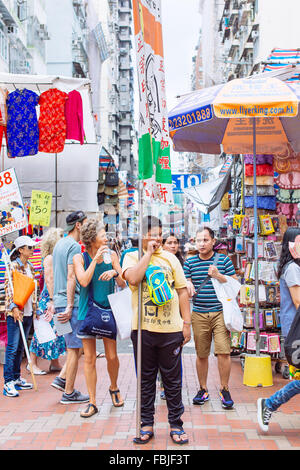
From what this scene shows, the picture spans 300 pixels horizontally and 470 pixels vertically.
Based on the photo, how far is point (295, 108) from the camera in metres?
5.75

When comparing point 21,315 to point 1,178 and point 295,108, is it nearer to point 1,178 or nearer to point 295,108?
point 1,178

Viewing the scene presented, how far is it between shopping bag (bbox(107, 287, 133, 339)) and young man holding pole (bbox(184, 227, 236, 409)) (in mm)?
789

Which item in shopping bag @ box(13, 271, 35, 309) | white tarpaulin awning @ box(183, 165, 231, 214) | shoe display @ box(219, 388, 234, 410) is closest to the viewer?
shoe display @ box(219, 388, 234, 410)

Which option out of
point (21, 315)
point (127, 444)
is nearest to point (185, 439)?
point (127, 444)

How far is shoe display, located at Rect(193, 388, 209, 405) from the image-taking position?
5902 mm

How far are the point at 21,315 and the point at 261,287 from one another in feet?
10.1

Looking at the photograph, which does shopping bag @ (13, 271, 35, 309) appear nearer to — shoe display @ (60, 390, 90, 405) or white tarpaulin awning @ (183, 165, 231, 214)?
shoe display @ (60, 390, 90, 405)

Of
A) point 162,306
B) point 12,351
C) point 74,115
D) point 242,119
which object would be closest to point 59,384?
point 12,351

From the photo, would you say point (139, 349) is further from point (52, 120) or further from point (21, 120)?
point (52, 120)

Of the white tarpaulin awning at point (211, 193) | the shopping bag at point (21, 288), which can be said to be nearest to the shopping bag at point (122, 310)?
the shopping bag at point (21, 288)

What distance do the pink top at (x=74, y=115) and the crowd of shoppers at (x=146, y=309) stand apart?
3094mm

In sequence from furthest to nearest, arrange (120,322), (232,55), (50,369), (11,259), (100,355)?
(232,55), (100,355), (50,369), (11,259), (120,322)

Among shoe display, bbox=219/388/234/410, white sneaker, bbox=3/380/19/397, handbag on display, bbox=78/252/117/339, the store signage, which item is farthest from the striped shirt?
the store signage

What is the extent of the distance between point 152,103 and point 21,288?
9.48 ft
